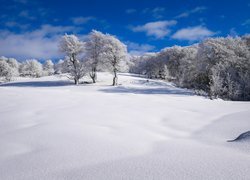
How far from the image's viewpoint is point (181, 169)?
409 cm

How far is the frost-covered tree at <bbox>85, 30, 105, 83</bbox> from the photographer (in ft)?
157

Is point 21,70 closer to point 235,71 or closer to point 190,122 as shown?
point 235,71

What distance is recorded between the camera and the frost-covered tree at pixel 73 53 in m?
47.5

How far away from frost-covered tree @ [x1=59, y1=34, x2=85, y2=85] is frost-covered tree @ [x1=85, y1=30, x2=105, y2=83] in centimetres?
135

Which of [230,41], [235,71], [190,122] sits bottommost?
[190,122]

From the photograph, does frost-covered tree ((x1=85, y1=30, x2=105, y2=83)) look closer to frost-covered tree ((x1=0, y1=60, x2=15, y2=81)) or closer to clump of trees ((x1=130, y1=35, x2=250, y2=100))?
clump of trees ((x1=130, y1=35, x2=250, y2=100))

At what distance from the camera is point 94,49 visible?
160ft

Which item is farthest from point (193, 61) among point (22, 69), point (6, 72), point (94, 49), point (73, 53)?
point (22, 69)

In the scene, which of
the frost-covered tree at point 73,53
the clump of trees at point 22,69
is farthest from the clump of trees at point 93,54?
the clump of trees at point 22,69

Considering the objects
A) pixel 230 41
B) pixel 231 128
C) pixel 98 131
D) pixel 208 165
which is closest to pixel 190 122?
pixel 231 128

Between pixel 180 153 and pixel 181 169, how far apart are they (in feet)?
3.59

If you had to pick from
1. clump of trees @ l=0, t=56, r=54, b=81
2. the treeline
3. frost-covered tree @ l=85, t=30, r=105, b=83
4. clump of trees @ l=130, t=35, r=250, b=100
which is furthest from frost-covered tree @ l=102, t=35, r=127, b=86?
clump of trees @ l=0, t=56, r=54, b=81

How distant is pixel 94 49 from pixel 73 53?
3.95m

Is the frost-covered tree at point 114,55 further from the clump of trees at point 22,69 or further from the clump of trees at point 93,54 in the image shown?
the clump of trees at point 22,69
